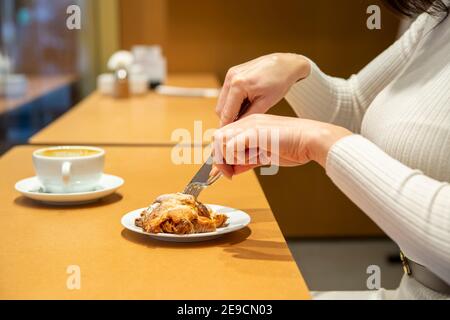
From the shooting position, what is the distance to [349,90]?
5.00 feet

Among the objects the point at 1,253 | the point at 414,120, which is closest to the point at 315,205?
the point at 414,120

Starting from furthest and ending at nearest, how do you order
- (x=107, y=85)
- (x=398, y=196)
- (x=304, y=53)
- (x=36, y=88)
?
(x=36, y=88) → (x=304, y=53) → (x=107, y=85) → (x=398, y=196)

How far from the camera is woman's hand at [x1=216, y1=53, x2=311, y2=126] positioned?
42.5 inches

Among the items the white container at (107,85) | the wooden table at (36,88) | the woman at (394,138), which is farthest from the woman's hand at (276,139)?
the wooden table at (36,88)

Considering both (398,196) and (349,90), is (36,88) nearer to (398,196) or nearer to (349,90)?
(349,90)

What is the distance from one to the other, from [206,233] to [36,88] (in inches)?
110

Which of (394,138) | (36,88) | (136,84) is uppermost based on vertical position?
(394,138)

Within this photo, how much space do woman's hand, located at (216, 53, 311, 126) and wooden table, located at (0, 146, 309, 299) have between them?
167 millimetres

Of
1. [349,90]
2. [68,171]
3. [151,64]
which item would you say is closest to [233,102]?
[68,171]

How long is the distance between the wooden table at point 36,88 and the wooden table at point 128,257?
1.93 metres

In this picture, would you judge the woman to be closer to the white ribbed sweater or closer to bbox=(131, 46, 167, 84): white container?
the white ribbed sweater

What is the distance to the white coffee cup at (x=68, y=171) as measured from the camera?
108 cm

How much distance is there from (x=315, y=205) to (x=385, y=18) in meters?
1.00

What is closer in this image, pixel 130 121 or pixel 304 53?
pixel 130 121
